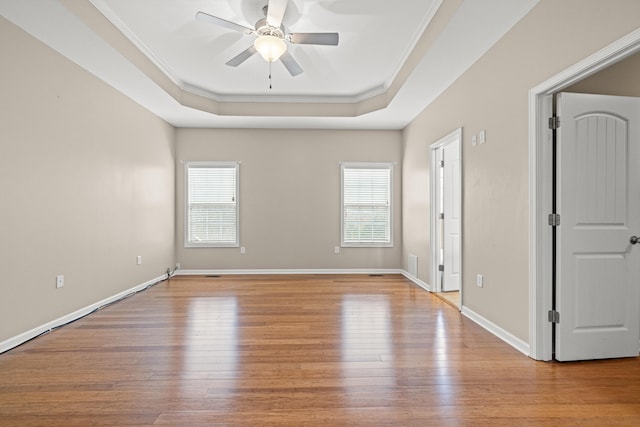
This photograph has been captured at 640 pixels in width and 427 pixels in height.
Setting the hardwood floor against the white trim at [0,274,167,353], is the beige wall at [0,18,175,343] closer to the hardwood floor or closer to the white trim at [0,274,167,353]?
the white trim at [0,274,167,353]

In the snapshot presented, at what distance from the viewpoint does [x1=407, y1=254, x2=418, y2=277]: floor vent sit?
5.45m

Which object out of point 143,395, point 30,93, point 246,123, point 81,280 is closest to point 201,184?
point 246,123

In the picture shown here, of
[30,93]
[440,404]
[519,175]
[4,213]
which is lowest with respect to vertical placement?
[440,404]

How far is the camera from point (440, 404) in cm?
201

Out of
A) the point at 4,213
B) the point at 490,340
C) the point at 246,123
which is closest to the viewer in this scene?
the point at 4,213

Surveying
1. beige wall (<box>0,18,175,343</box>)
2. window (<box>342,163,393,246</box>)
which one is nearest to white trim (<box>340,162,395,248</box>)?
window (<box>342,163,393,246</box>)

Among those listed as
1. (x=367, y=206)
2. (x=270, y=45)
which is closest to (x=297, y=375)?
(x=270, y=45)

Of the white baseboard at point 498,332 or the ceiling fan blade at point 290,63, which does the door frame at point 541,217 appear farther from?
the ceiling fan blade at point 290,63

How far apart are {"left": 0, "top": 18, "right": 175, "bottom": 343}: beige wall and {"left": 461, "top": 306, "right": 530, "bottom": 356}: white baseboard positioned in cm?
422

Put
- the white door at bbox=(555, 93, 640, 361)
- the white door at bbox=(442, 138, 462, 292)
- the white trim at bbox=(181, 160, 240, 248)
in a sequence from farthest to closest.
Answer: the white trim at bbox=(181, 160, 240, 248) < the white door at bbox=(442, 138, 462, 292) < the white door at bbox=(555, 93, 640, 361)

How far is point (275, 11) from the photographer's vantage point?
2713 mm

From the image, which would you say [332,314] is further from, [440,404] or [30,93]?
[30,93]

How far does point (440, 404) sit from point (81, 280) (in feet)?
12.4

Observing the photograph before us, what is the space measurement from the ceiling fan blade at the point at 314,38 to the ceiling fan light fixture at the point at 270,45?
0.12 meters
